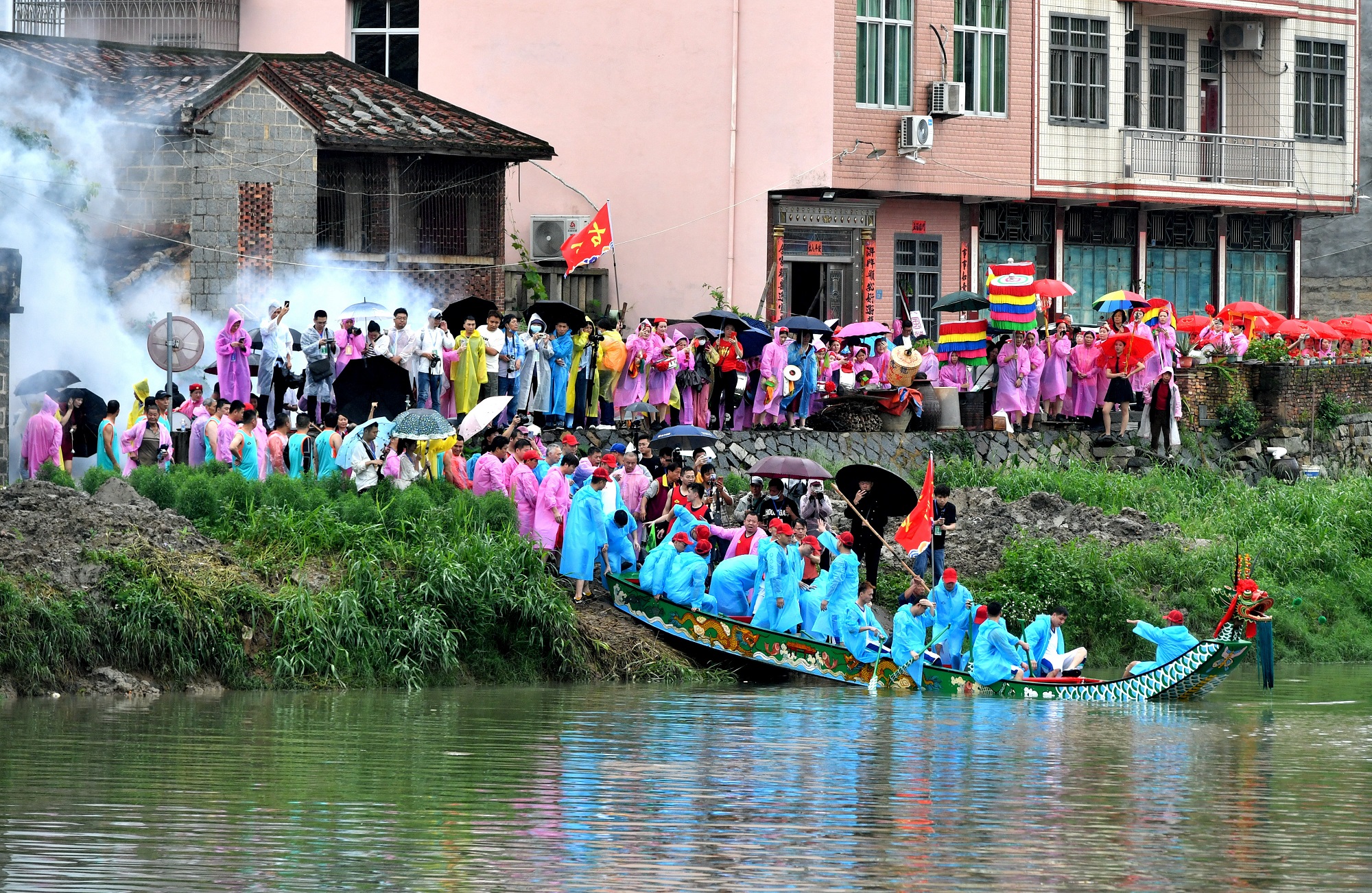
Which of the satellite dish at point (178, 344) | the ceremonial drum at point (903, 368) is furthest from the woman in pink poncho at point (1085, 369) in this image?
the satellite dish at point (178, 344)

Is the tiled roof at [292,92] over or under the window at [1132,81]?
under

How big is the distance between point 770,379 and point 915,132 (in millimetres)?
9135

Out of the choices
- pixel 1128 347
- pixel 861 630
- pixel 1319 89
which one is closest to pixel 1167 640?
pixel 861 630

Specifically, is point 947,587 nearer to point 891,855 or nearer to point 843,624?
point 843,624

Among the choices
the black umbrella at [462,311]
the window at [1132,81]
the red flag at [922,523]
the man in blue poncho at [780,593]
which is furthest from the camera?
the window at [1132,81]

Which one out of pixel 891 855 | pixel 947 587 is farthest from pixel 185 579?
pixel 891 855

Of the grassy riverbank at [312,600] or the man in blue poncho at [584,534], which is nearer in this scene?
the grassy riverbank at [312,600]

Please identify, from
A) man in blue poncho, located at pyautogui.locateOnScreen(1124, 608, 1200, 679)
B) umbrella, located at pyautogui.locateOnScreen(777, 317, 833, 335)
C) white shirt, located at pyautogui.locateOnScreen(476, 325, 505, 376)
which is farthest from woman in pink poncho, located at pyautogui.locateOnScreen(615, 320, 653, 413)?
man in blue poncho, located at pyautogui.locateOnScreen(1124, 608, 1200, 679)

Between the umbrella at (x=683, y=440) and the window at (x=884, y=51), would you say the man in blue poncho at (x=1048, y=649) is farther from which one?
the window at (x=884, y=51)

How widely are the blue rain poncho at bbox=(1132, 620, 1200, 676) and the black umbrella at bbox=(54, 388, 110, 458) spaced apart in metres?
11.6

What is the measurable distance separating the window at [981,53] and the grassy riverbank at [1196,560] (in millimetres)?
9075

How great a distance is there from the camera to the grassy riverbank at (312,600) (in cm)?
1948

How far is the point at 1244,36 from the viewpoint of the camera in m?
40.4

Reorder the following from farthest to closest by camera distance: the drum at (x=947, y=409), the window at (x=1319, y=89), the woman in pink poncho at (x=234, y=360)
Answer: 1. the window at (x=1319, y=89)
2. the drum at (x=947, y=409)
3. the woman in pink poncho at (x=234, y=360)
